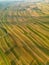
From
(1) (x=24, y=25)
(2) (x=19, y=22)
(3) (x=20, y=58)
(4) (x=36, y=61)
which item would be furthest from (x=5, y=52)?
(2) (x=19, y=22)

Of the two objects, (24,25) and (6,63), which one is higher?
(6,63)

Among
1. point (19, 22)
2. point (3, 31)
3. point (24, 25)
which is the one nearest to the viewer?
point (3, 31)

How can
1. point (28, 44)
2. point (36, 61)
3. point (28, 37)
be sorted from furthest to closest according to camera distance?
point (28, 37)
point (28, 44)
point (36, 61)

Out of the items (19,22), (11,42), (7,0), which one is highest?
(11,42)

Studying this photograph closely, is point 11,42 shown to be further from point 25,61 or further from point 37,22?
point 37,22

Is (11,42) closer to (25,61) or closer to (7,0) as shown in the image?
(25,61)

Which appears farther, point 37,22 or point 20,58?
point 37,22

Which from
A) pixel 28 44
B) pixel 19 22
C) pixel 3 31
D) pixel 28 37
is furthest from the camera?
pixel 19 22

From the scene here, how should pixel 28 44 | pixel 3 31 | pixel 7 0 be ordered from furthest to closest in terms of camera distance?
pixel 7 0 < pixel 3 31 < pixel 28 44

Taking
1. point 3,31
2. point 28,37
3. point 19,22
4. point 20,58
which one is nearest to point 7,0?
point 19,22
